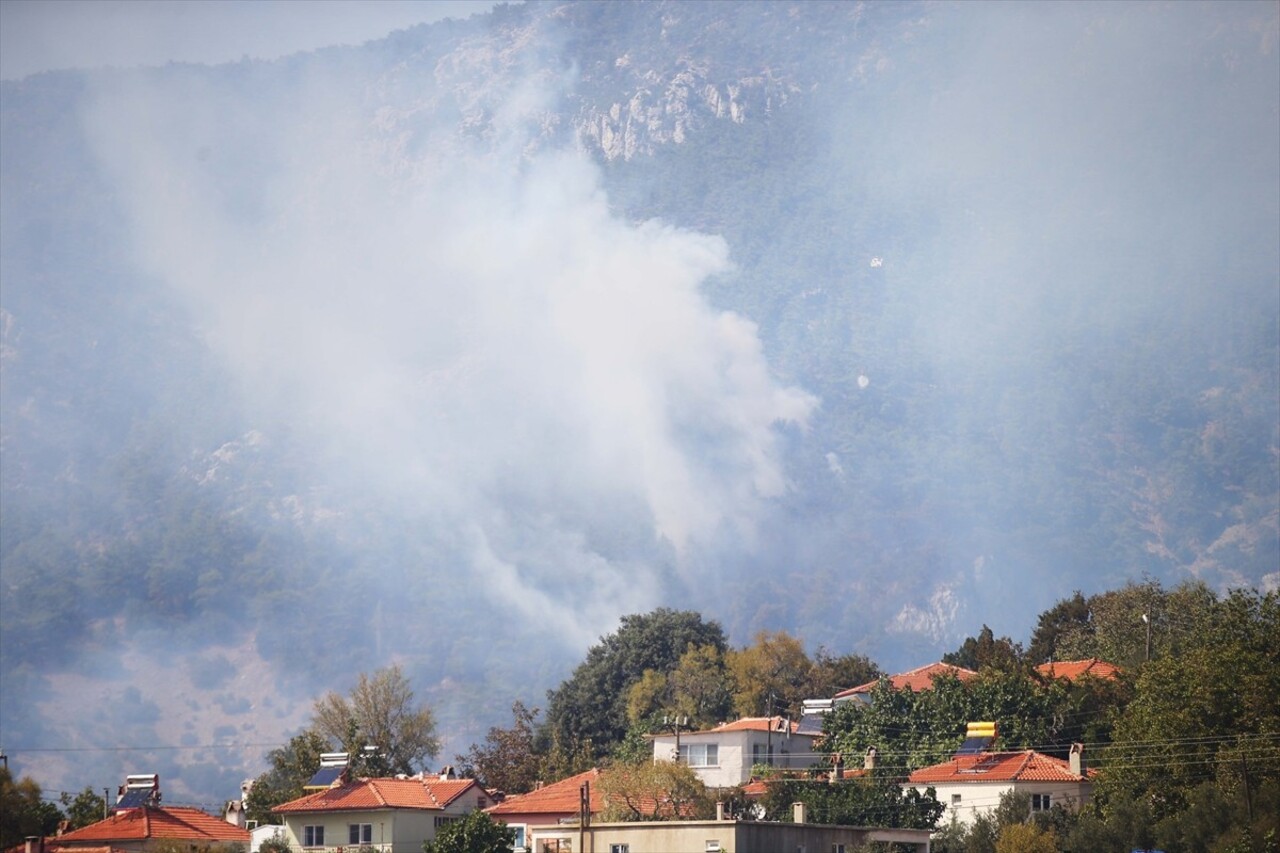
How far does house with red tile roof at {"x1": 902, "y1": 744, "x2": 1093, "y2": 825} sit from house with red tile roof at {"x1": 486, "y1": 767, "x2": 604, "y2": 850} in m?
16.7

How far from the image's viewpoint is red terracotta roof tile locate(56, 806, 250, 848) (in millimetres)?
71688

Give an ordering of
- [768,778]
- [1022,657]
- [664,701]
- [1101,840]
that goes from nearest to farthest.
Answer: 1. [1101,840]
2. [768,778]
3. [1022,657]
4. [664,701]

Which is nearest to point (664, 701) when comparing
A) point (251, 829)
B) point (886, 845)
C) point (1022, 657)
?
point (1022, 657)

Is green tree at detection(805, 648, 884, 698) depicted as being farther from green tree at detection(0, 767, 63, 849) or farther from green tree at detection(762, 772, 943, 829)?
green tree at detection(0, 767, 63, 849)

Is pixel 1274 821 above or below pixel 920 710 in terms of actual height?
below

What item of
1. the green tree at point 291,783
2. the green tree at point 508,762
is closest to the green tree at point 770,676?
the green tree at point 508,762

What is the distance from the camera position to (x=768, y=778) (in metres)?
85.8

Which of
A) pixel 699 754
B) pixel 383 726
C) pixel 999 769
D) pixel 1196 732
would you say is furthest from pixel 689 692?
pixel 1196 732

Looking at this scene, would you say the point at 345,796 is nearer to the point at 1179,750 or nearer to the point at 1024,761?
the point at 1024,761

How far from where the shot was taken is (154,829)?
73000 mm

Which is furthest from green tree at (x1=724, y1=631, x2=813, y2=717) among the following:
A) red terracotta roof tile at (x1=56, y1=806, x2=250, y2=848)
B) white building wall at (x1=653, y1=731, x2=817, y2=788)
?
red terracotta roof tile at (x1=56, y1=806, x2=250, y2=848)

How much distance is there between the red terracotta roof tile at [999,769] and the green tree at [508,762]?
124ft

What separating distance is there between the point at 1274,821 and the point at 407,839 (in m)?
39.4

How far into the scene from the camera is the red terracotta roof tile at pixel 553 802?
263ft
